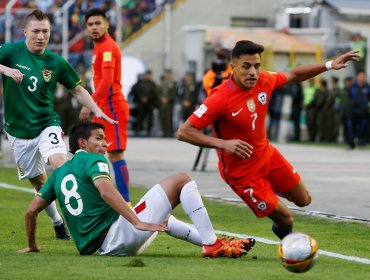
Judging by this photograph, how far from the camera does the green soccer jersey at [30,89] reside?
458 inches

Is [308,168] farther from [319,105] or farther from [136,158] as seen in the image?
[319,105]

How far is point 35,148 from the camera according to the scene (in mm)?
11734

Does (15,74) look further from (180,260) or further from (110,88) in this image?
(110,88)

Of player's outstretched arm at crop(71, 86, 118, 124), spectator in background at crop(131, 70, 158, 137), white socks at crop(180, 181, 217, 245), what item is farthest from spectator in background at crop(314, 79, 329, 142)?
white socks at crop(180, 181, 217, 245)

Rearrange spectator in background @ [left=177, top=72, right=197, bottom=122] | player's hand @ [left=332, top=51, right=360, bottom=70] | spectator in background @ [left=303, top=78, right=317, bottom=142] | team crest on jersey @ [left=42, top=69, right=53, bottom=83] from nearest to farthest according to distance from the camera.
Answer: player's hand @ [left=332, top=51, right=360, bottom=70] < team crest on jersey @ [left=42, top=69, right=53, bottom=83] < spectator in background @ [left=303, top=78, right=317, bottom=142] < spectator in background @ [left=177, top=72, right=197, bottom=122]

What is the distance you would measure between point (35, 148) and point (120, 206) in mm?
2840

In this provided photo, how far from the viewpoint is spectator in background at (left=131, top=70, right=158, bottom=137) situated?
3772 cm

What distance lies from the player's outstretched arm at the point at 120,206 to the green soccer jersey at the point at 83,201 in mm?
220

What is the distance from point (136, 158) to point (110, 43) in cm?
1147

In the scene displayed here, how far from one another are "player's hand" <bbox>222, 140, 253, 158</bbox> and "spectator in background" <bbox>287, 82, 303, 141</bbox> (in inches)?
1045

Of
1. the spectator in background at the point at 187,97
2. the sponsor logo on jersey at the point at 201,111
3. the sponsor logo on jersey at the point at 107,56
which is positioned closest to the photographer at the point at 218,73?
the sponsor logo on jersey at the point at 107,56

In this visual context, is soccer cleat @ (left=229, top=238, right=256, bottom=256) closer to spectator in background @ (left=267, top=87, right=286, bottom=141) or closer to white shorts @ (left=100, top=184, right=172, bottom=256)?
white shorts @ (left=100, top=184, right=172, bottom=256)

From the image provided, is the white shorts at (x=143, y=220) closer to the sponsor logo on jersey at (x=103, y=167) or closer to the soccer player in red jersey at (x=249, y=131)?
the sponsor logo on jersey at (x=103, y=167)

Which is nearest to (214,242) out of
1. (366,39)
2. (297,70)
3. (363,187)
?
(297,70)
